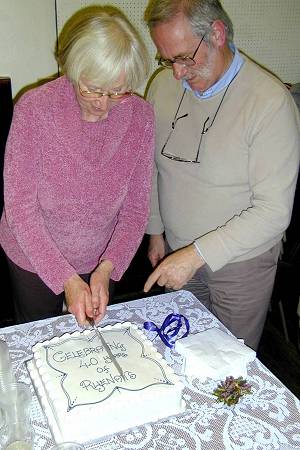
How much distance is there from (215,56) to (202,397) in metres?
0.88

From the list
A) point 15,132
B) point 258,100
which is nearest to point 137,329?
point 15,132

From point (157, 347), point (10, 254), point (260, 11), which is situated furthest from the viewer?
point (260, 11)

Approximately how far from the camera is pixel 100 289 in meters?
1.25

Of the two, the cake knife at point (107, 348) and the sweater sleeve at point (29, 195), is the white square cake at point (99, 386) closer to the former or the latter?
the cake knife at point (107, 348)

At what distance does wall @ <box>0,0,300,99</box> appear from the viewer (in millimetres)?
1988

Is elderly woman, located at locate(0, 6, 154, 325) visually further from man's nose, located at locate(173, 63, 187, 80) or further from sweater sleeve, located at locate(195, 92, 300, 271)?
sweater sleeve, located at locate(195, 92, 300, 271)

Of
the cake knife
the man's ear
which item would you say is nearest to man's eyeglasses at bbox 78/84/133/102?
the man's ear

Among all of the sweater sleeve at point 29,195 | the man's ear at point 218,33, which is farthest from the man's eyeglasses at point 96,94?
the man's ear at point 218,33

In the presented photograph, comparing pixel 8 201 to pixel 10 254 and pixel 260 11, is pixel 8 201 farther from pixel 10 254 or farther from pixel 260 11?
pixel 260 11

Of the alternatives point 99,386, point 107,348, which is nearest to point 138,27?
point 107,348

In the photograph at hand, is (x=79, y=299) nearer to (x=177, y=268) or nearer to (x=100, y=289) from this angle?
(x=100, y=289)

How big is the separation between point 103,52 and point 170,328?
2.21 feet

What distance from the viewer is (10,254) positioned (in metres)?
1.46

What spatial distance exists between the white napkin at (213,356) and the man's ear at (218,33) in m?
0.77
